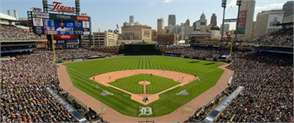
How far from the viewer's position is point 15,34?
159 feet

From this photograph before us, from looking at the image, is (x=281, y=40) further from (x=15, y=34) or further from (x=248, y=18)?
(x=248, y=18)

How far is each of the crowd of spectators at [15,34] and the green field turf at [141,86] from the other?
32689 mm

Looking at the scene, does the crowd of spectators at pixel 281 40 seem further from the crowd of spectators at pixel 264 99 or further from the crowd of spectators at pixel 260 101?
the crowd of spectators at pixel 260 101

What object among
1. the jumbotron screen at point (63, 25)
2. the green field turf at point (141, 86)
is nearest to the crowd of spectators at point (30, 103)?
the green field turf at point (141, 86)

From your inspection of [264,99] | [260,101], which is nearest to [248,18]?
[264,99]

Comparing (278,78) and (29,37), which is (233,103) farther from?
(29,37)

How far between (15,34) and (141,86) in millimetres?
40372

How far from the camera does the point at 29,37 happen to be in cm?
5088

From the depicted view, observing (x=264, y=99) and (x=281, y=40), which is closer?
(x=264, y=99)

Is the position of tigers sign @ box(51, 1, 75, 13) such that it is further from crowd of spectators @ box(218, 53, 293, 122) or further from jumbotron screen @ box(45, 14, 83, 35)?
crowd of spectators @ box(218, 53, 293, 122)

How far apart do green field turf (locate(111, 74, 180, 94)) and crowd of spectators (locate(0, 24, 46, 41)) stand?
32689mm

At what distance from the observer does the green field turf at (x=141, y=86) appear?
27.2 meters

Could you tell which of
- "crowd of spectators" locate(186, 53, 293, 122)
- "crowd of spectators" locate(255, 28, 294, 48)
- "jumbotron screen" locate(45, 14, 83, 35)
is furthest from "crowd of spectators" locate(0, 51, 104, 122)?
"crowd of spectators" locate(255, 28, 294, 48)

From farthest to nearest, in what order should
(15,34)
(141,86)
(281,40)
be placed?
(15,34), (281,40), (141,86)
